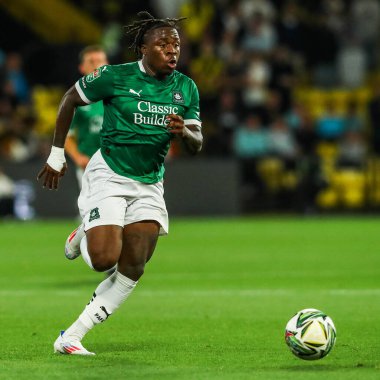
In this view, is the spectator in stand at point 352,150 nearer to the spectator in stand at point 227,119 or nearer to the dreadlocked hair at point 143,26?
the spectator in stand at point 227,119

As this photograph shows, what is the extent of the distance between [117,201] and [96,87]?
30.2 inches

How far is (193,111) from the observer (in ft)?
25.6

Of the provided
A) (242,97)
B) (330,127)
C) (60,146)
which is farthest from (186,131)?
(330,127)

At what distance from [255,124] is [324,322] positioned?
616 inches

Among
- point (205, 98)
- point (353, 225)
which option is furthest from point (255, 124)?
point (353, 225)

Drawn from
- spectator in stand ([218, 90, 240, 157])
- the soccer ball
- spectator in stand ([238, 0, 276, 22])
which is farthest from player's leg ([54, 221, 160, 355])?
spectator in stand ([238, 0, 276, 22])

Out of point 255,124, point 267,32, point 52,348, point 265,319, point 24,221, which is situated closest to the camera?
point 52,348

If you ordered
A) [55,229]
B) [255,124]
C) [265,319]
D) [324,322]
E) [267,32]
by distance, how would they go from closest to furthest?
[324,322]
[265,319]
[55,229]
[255,124]
[267,32]

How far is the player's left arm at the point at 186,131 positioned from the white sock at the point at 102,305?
0.94 meters

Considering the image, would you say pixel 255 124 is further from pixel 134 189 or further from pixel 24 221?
pixel 134 189

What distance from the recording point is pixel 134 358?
7.21 m

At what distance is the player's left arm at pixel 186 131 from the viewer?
7.21 meters

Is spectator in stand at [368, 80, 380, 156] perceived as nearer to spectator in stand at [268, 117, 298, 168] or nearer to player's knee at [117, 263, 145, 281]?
spectator in stand at [268, 117, 298, 168]

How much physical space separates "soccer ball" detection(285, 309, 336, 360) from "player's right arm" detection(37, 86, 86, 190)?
182 centimetres
